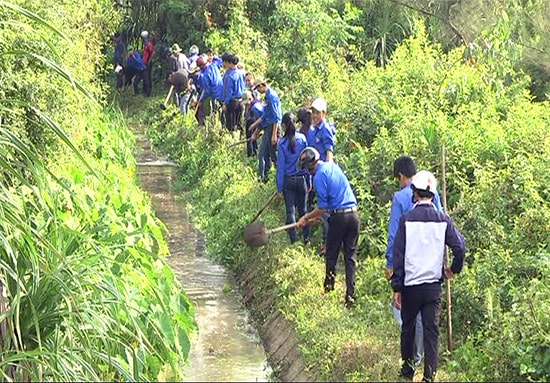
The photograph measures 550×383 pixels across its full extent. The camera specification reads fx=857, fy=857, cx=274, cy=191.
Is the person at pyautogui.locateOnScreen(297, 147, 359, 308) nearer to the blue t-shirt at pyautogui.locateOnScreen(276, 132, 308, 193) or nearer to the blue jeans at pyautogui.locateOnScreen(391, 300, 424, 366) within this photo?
the blue jeans at pyautogui.locateOnScreen(391, 300, 424, 366)

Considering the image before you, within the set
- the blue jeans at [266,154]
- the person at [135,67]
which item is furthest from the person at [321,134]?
the person at [135,67]

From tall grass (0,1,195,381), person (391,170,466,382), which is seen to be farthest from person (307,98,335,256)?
person (391,170,466,382)

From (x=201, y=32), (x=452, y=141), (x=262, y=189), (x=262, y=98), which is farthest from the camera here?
(x=201, y=32)

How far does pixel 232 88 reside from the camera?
16.3 meters

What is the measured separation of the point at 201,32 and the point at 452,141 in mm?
15746

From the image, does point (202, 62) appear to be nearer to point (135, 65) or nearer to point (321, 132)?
point (135, 65)

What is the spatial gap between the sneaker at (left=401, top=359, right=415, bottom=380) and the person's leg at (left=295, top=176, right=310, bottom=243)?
13.0 feet

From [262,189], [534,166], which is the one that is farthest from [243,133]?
[534,166]

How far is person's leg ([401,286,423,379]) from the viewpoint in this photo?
268 inches

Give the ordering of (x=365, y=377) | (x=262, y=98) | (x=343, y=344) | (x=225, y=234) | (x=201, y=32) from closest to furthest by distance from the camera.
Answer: (x=365, y=377)
(x=343, y=344)
(x=225, y=234)
(x=262, y=98)
(x=201, y=32)

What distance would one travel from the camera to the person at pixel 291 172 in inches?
420

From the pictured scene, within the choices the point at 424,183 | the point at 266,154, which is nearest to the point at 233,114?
the point at 266,154

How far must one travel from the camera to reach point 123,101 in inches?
1039

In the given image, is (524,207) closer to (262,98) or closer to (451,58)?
(451,58)
